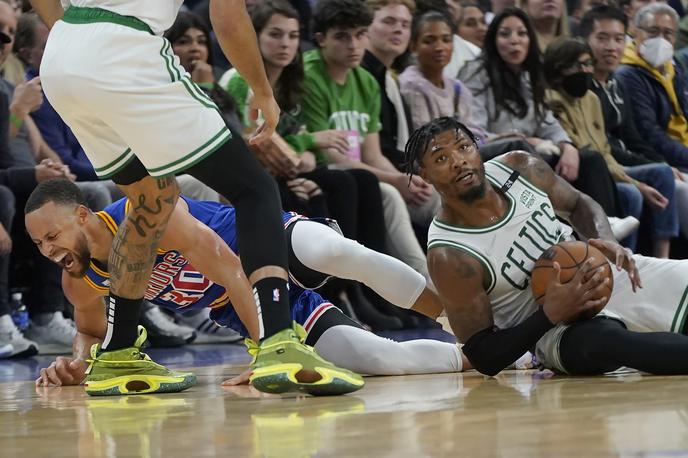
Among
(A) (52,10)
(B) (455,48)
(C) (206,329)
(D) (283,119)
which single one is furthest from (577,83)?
(A) (52,10)

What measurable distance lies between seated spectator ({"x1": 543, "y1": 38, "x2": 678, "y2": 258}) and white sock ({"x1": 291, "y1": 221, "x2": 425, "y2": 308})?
4034 mm

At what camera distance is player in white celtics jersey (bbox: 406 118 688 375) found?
3.68 m

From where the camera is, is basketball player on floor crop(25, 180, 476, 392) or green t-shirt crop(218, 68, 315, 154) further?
green t-shirt crop(218, 68, 315, 154)

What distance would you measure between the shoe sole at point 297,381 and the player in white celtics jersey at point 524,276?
72 cm

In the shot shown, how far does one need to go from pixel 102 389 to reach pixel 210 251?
58cm

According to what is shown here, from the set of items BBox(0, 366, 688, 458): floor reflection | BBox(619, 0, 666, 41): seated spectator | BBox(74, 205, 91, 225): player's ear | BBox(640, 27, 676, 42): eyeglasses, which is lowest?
BBox(0, 366, 688, 458): floor reflection

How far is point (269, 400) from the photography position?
10.8ft

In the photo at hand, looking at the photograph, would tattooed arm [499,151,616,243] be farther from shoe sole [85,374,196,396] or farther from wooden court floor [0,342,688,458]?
shoe sole [85,374,196,396]

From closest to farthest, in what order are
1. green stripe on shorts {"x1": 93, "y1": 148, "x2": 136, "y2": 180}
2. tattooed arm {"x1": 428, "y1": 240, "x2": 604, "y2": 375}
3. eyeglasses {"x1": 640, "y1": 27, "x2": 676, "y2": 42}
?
green stripe on shorts {"x1": 93, "y1": 148, "x2": 136, "y2": 180} → tattooed arm {"x1": 428, "y1": 240, "x2": 604, "y2": 375} → eyeglasses {"x1": 640, "y1": 27, "x2": 676, "y2": 42}

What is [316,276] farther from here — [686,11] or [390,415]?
[686,11]

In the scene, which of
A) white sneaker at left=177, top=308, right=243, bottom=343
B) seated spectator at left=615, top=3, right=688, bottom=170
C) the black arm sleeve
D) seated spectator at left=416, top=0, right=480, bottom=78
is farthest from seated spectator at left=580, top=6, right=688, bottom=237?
the black arm sleeve

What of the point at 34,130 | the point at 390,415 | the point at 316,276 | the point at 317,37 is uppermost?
the point at 317,37

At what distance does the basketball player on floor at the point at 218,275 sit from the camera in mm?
4000

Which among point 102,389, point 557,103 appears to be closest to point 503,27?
point 557,103
